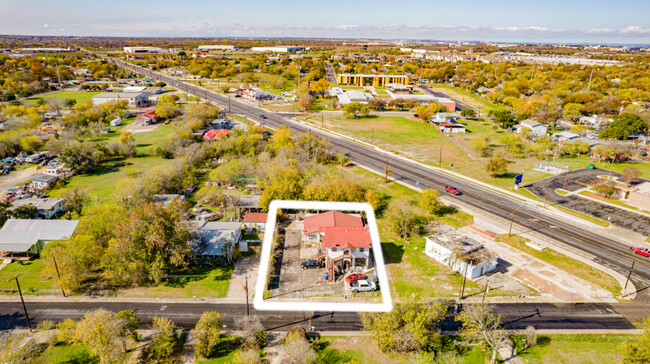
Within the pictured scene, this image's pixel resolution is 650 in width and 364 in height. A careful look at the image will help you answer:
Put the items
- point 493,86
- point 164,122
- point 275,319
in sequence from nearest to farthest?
point 275,319 → point 164,122 → point 493,86

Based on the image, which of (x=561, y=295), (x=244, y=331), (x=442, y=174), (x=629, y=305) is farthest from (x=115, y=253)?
(x=442, y=174)

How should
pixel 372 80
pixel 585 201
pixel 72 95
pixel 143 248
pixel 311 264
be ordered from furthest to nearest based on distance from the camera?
pixel 372 80 → pixel 72 95 → pixel 585 201 → pixel 311 264 → pixel 143 248

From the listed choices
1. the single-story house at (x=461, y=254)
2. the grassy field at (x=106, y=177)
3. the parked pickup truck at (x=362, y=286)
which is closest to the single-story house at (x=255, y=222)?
the parked pickup truck at (x=362, y=286)

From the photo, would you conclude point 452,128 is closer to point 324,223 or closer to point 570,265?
point 570,265

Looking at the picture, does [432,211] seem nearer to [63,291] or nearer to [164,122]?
[63,291]

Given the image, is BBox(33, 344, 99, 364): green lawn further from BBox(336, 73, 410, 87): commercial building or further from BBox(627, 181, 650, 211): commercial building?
BBox(336, 73, 410, 87): commercial building

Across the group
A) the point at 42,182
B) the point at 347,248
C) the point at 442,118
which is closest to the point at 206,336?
the point at 347,248
